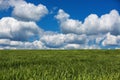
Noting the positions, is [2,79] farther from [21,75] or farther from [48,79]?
[48,79]

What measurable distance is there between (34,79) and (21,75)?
83cm

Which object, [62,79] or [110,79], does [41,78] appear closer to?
[62,79]

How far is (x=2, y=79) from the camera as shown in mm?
8383

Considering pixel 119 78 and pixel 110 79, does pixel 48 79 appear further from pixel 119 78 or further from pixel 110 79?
pixel 119 78

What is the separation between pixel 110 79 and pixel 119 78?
1.09m

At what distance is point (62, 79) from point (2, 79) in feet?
5.62

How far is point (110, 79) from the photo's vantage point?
8562mm

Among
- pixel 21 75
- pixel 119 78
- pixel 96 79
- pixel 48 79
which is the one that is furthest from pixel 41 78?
pixel 119 78

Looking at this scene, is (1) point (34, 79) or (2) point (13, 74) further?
(2) point (13, 74)

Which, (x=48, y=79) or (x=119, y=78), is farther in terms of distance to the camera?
(x=119, y=78)

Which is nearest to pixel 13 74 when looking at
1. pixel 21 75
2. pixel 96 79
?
pixel 21 75

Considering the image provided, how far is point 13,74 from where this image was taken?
900 centimetres

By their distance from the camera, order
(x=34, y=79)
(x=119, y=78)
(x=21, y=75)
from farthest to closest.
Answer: (x=119, y=78) < (x=21, y=75) < (x=34, y=79)

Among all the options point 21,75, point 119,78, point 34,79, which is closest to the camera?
point 34,79
